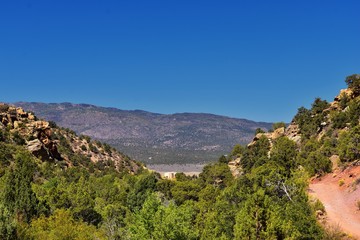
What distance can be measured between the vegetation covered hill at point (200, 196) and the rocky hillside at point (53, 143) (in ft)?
3.34

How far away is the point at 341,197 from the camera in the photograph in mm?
43250

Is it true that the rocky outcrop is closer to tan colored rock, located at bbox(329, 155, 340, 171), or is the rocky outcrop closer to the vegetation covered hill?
the vegetation covered hill

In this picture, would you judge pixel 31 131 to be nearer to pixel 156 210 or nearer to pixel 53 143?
pixel 53 143

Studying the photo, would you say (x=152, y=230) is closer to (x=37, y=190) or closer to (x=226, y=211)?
(x=226, y=211)

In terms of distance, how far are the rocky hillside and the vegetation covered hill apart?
1019 mm

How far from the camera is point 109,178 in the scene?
7181cm

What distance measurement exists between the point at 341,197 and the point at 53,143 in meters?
65.4

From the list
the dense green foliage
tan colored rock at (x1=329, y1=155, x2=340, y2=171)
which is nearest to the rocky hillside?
the dense green foliage

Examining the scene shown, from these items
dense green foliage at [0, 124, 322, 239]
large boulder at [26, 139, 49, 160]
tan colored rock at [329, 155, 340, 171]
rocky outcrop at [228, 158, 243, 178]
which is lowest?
dense green foliage at [0, 124, 322, 239]

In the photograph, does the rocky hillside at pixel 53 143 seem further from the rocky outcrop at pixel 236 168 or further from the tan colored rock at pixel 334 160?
the tan colored rock at pixel 334 160

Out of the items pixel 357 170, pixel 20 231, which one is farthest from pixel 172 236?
pixel 357 170

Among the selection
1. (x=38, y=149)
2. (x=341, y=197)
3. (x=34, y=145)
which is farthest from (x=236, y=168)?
(x=34, y=145)

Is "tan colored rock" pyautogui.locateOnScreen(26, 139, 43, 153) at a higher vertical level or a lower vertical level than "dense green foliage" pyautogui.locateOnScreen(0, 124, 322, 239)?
higher

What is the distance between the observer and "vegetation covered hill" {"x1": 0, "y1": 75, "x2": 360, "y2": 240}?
26.0m
